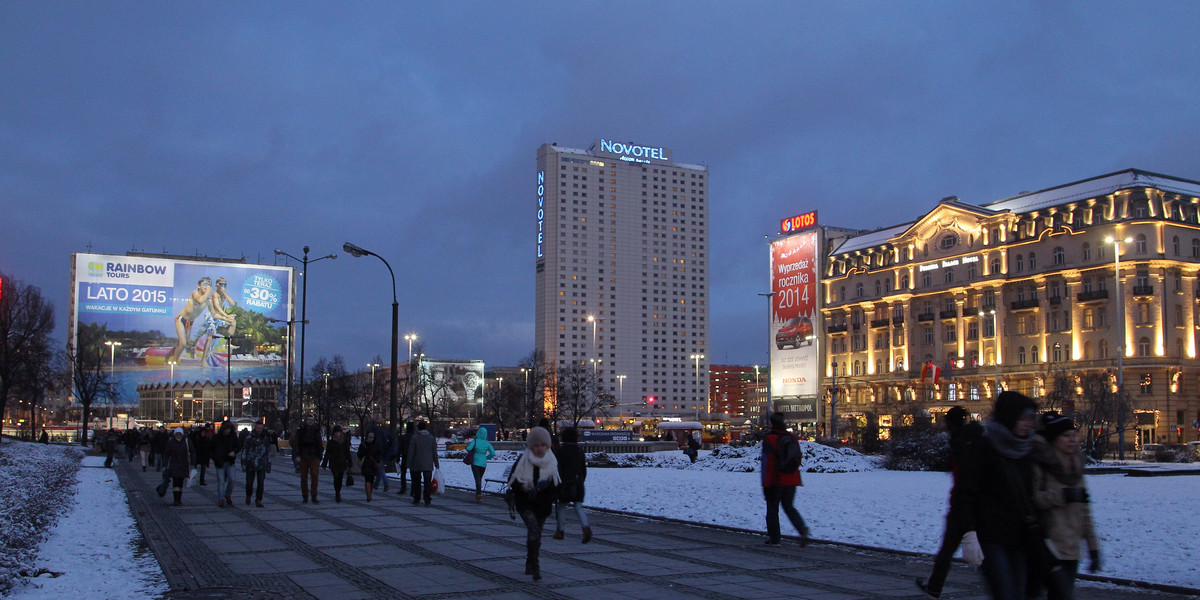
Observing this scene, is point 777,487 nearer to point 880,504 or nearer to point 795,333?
point 880,504

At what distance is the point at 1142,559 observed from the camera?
1178cm

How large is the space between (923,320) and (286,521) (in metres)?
83.1

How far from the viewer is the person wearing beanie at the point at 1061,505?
6543 millimetres

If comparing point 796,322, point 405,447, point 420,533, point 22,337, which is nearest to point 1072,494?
point 420,533

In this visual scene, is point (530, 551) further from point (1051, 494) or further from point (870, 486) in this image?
point (870, 486)

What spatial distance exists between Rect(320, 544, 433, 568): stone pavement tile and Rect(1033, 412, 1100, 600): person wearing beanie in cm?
779

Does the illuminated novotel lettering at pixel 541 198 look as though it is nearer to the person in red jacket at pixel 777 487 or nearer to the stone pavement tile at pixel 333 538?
the stone pavement tile at pixel 333 538

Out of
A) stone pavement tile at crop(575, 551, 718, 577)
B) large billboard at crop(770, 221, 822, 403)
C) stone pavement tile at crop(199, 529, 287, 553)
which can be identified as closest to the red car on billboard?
large billboard at crop(770, 221, 822, 403)

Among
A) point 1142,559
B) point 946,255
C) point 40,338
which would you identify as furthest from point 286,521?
point 946,255

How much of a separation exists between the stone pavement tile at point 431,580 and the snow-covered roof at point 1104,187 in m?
76.2

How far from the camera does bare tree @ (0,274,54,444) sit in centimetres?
4862

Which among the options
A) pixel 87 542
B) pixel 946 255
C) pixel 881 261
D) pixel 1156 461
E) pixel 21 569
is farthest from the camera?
pixel 881 261

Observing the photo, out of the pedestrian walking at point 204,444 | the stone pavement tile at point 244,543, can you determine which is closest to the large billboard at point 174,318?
the pedestrian walking at point 204,444

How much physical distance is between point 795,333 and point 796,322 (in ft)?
3.92
